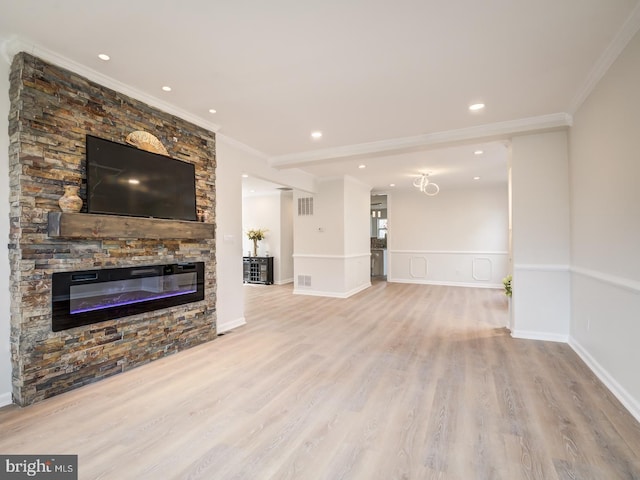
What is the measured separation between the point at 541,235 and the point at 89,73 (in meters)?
5.15

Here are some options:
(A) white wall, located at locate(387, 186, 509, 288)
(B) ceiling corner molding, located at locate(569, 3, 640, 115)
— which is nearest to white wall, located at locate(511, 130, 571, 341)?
(B) ceiling corner molding, located at locate(569, 3, 640, 115)

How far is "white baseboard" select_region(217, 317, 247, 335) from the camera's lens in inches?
170

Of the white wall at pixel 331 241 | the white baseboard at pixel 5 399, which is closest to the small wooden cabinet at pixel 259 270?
the white wall at pixel 331 241

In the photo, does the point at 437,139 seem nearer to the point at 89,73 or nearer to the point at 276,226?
the point at 89,73

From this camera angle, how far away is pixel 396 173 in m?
6.77

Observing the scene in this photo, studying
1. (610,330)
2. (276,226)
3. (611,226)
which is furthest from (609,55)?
(276,226)

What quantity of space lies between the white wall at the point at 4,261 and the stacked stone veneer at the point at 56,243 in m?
0.04

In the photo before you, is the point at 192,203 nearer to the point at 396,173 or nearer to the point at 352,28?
the point at 352,28

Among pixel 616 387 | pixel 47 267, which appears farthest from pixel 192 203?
pixel 616 387

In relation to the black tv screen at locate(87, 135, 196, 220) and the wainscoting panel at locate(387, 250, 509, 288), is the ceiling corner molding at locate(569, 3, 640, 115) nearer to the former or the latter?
the black tv screen at locate(87, 135, 196, 220)

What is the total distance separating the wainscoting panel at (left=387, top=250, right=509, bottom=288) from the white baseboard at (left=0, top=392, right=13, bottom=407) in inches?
330

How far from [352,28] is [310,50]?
1.29ft

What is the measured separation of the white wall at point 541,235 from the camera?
3.91 meters

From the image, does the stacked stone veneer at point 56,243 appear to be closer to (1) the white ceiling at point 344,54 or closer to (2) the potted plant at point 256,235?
(1) the white ceiling at point 344,54
